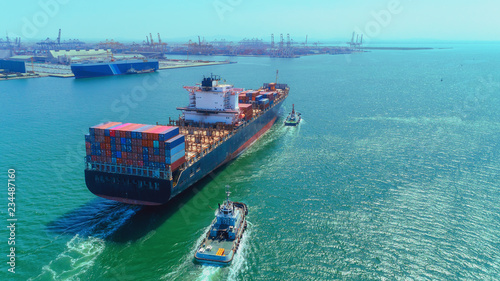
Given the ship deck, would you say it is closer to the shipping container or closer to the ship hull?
the ship hull

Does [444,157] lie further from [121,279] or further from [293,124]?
[121,279]

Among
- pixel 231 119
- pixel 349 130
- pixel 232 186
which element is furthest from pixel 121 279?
pixel 349 130

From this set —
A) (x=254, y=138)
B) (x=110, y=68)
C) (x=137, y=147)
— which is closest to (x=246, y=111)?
(x=254, y=138)

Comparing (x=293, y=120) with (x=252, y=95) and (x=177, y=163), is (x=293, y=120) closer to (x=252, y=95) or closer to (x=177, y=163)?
(x=252, y=95)

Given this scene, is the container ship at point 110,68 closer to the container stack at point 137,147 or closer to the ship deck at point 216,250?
the container stack at point 137,147

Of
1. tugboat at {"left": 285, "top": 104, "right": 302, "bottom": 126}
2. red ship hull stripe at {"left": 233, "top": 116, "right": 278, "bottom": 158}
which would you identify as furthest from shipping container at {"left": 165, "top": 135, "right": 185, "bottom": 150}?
tugboat at {"left": 285, "top": 104, "right": 302, "bottom": 126}

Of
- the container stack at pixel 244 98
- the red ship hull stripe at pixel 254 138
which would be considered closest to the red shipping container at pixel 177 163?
the red ship hull stripe at pixel 254 138

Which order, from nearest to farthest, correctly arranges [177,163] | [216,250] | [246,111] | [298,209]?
[216,250] → [177,163] → [298,209] → [246,111]
